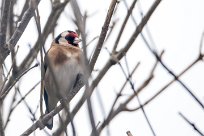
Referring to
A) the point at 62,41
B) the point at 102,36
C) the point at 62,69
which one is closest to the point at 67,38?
the point at 62,41

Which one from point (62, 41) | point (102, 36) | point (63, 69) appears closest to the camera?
point (102, 36)

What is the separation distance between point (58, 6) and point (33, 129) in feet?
2.93

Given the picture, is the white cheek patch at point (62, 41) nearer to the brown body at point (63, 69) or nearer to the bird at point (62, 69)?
the bird at point (62, 69)

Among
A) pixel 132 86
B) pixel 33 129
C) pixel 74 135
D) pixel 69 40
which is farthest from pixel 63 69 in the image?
pixel 74 135

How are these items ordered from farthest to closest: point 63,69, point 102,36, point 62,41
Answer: point 62,41, point 63,69, point 102,36

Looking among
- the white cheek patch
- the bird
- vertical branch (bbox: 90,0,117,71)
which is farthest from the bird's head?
vertical branch (bbox: 90,0,117,71)

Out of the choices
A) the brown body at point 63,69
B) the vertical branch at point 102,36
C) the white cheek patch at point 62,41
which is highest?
the white cheek patch at point 62,41

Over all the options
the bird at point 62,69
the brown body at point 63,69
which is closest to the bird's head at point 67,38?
the bird at point 62,69

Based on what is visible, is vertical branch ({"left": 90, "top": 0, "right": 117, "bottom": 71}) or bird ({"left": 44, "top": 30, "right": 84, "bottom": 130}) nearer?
vertical branch ({"left": 90, "top": 0, "right": 117, "bottom": 71})

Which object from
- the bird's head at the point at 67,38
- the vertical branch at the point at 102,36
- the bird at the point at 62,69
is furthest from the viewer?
the bird's head at the point at 67,38

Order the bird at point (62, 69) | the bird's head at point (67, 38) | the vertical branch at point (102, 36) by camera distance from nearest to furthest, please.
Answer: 1. the vertical branch at point (102, 36)
2. the bird at point (62, 69)
3. the bird's head at point (67, 38)

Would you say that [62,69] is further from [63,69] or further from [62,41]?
[62,41]

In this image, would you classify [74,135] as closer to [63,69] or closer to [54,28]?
[54,28]

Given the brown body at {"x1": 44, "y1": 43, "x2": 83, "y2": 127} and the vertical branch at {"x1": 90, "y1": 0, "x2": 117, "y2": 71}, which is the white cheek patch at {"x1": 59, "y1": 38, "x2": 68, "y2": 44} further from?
the vertical branch at {"x1": 90, "y1": 0, "x2": 117, "y2": 71}
